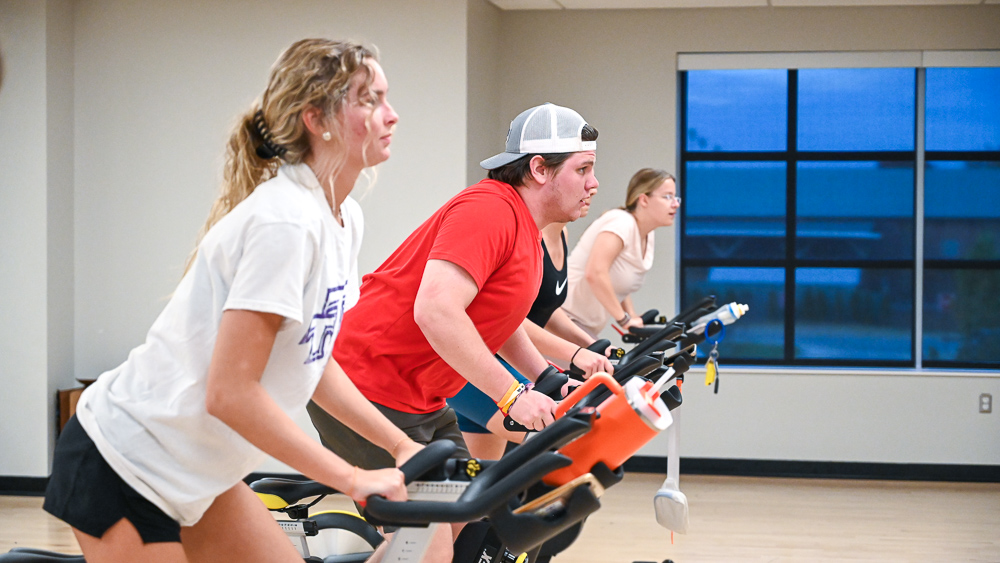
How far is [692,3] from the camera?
531cm

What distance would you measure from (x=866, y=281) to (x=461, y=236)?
4525 mm

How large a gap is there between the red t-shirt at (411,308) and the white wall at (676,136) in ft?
12.0

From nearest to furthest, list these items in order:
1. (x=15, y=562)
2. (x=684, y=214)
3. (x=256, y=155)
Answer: (x=256, y=155) < (x=15, y=562) < (x=684, y=214)

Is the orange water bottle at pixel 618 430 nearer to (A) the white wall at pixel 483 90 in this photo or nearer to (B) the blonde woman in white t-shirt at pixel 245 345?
(B) the blonde woman in white t-shirt at pixel 245 345

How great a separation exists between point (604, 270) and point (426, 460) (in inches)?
116

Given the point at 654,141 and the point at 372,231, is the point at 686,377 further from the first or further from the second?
the point at 372,231

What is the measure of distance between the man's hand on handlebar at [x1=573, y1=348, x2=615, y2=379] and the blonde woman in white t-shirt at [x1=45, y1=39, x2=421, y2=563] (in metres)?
1.10

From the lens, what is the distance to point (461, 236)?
6.16 feet

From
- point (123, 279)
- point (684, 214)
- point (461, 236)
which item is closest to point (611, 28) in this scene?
point (684, 214)

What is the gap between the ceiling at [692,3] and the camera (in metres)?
5.21

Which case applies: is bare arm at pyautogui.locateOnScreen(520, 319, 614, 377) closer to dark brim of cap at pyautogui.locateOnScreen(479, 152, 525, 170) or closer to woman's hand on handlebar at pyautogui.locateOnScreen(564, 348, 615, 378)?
woman's hand on handlebar at pyautogui.locateOnScreen(564, 348, 615, 378)

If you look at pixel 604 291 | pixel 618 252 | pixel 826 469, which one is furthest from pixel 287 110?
pixel 826 469

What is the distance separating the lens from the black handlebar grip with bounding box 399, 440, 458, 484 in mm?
1271

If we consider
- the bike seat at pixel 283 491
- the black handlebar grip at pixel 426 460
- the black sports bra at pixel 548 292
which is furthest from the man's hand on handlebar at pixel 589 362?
the black handlebar grip at pixel 426 460
